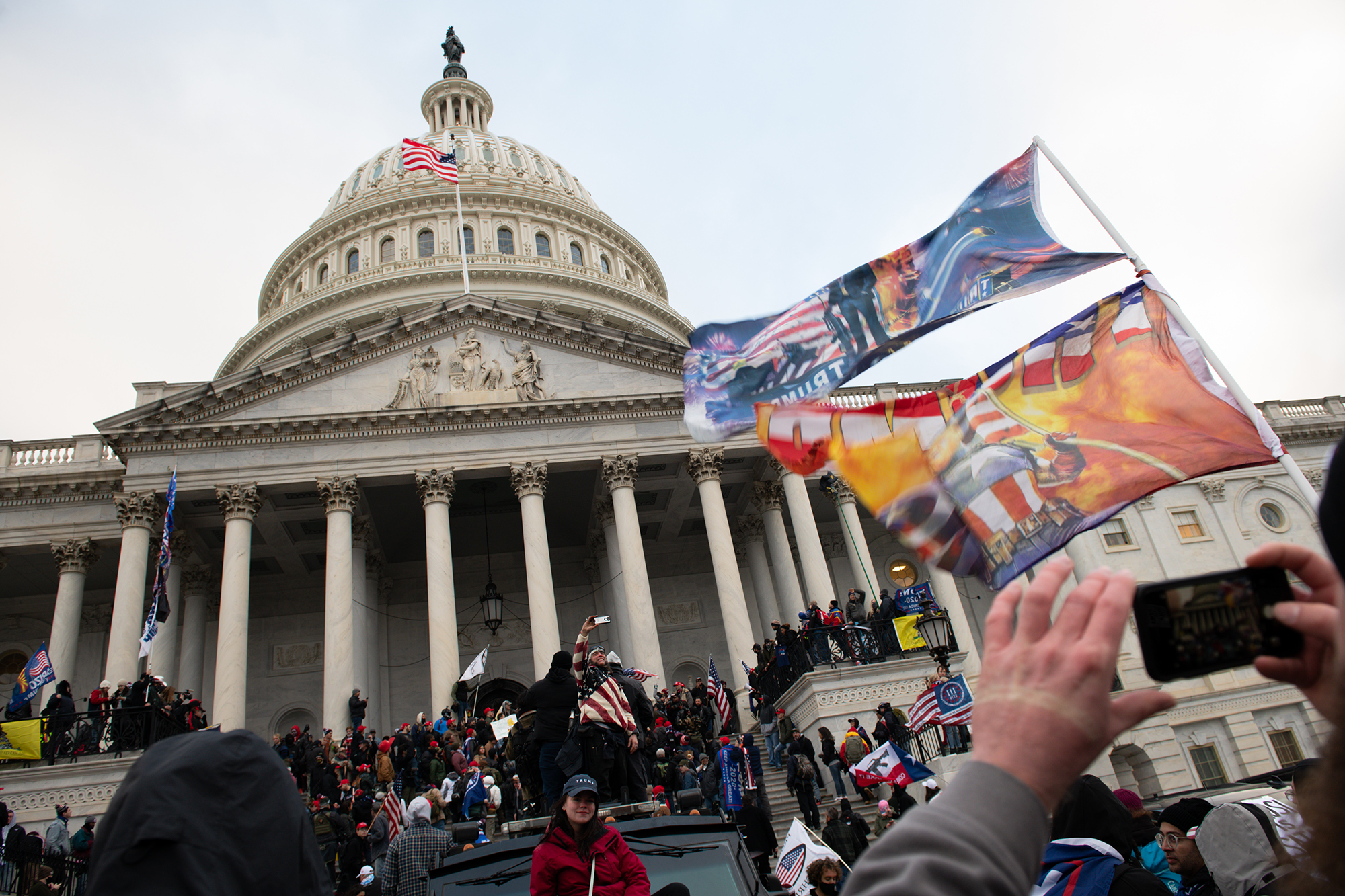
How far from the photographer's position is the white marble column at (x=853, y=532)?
2659 centimetres

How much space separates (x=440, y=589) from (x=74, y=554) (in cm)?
1251

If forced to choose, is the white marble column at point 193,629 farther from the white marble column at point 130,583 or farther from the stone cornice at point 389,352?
the stone cornice at point 389,352

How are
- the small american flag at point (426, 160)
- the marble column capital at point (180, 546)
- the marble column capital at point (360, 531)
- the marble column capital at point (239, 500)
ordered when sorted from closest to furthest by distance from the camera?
the marble column capital at point (239, 500)
the marble column capital at point (180, 546)
the marble column capital at point (360, 531)
the small american flag at point (426, 160)

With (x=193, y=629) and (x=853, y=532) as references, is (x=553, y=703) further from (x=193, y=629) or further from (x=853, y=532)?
(x=193, y=629)

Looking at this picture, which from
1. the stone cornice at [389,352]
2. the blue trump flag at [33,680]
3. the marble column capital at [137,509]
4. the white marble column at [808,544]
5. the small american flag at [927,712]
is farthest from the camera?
the white marble column at [808,544]

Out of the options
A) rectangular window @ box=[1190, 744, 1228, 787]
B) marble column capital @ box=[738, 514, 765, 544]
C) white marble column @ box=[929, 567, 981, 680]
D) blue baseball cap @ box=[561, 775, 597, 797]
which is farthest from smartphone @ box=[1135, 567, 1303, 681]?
rectangular window @ box=[1190, 744, 1228, 787]

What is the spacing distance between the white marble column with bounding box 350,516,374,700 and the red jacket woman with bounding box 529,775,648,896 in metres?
21.1

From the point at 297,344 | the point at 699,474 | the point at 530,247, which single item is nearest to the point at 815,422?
the point at 699,474

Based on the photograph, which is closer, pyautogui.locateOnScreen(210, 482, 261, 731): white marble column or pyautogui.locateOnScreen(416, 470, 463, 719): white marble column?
pyautogui.locateOnScreen(210, 482, 261, 731): white marble column

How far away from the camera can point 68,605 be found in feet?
87.2

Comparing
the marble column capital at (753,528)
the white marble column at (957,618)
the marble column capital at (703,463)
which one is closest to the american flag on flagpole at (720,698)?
the marble column capital at (703,463)

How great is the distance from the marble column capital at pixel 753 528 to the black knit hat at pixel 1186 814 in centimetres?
2866

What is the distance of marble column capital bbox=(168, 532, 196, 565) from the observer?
27.5m

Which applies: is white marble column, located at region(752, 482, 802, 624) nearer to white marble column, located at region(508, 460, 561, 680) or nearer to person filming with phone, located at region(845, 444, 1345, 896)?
white marble column, located at region(508, 460, 561, 680)
